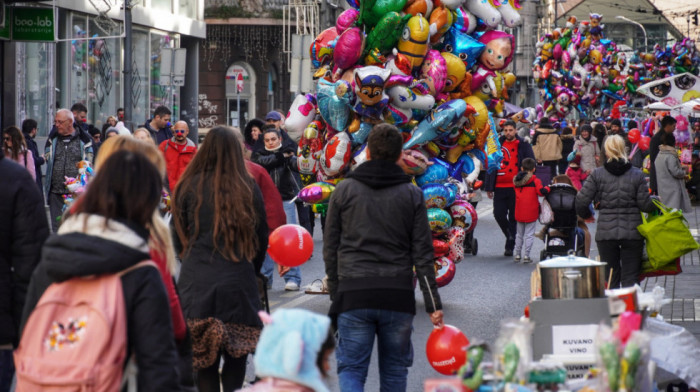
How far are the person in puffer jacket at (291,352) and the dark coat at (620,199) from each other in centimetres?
731

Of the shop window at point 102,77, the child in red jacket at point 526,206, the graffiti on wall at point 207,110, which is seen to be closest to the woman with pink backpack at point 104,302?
the child in red jacket at point 526,206

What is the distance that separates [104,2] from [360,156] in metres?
21.2

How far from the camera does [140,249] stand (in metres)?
4.16

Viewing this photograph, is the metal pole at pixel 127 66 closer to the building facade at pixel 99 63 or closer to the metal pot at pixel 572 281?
the building facade at pixel 99 63

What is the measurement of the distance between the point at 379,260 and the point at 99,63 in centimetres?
2619

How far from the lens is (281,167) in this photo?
560 inches

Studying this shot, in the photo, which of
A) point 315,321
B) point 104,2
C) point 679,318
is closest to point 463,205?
point 679,318

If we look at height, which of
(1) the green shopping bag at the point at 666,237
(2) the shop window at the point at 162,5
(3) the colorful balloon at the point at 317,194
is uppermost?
(2) the shop window at the point at 162,5

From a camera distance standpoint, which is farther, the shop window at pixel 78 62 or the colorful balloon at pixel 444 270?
the shop window at pixel 78 62

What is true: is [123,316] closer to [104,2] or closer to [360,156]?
[360,156]

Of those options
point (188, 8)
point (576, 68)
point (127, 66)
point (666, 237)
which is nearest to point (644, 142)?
point (127, 66)

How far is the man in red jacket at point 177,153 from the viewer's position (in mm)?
13781

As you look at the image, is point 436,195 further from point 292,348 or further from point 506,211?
point 292,348

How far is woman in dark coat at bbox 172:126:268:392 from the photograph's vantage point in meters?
6.58
